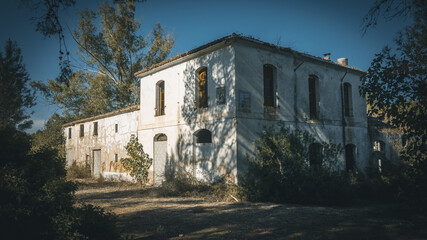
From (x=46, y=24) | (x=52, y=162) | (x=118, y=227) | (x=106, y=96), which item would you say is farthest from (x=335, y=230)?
(x=106, y=96)

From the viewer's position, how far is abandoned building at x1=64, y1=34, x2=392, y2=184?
10383mm

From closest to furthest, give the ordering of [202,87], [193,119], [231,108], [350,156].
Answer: [231,108]
[193,119]
[202,87]
[350,156]

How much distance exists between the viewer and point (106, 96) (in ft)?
75.0

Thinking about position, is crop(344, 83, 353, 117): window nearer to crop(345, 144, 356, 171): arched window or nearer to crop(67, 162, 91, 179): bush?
crop(345, 144, 356, 171): arched window

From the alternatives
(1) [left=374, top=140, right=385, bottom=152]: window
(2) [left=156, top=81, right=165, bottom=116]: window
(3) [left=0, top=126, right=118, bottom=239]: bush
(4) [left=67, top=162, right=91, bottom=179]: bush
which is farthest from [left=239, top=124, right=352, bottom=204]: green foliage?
(4) [left=67, top=162, right=91, bottom=179]: bush

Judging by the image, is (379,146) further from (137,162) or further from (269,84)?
(137,162)

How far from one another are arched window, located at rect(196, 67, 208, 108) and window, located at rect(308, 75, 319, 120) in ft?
16.3

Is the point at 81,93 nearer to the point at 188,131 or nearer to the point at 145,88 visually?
the point at 145,88

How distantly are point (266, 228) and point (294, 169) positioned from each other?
364 centimetres

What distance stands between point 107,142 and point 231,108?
9882mm

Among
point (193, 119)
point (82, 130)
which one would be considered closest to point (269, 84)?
point (193, 119)

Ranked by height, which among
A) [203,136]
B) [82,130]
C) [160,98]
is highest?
[160,98]

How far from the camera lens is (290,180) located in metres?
9.16

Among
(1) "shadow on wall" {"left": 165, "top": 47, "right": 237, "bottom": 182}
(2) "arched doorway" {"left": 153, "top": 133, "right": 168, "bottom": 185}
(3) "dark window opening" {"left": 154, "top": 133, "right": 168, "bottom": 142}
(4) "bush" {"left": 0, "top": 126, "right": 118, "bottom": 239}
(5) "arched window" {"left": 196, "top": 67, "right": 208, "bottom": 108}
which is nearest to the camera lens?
(4) "bush" {"left": 0, "top": 126, "right": 118, "bottom": 239}
